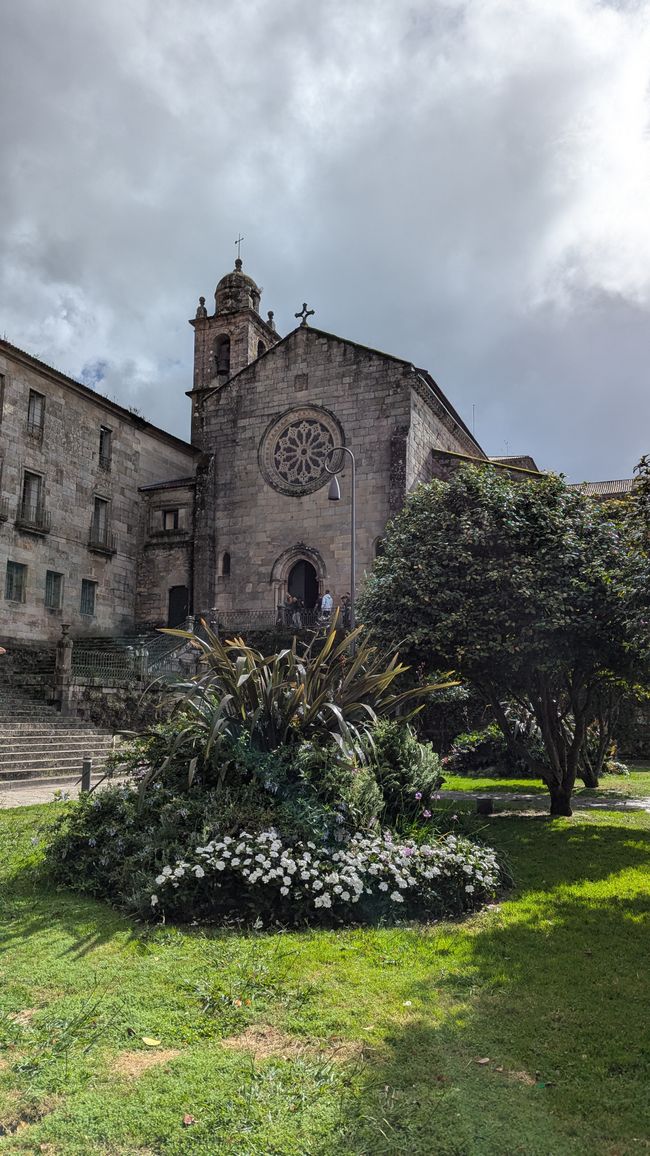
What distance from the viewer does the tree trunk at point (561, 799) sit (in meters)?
12.1

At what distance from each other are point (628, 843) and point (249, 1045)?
24.7ft

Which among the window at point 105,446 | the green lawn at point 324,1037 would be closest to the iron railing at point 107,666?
the window at point 105,446

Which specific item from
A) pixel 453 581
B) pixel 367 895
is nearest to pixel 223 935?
pixel 367 895

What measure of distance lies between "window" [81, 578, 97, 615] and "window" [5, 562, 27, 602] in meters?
2.92

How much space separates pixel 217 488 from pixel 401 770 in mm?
25887

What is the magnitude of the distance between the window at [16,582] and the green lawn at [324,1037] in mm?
22493

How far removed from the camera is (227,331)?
39.1 m

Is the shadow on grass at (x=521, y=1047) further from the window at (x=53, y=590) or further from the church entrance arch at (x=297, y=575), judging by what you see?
the window at (x=53, y=590)

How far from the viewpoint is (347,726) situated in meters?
6.96

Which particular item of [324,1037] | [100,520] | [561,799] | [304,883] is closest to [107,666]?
[100,520]

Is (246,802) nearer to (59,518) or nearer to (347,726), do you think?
(347,726)

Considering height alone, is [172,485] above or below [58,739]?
above

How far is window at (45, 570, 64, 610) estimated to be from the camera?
28345mm

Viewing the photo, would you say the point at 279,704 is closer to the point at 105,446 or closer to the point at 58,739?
the point at 58,739
